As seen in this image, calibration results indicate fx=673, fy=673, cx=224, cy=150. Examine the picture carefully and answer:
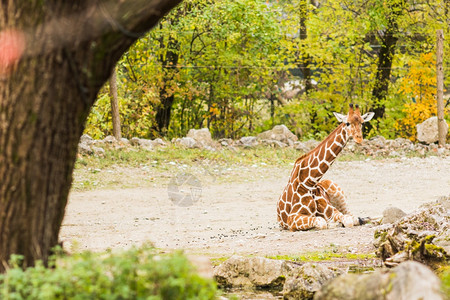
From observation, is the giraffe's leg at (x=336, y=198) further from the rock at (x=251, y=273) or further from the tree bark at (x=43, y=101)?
the tree bark at (x=43, y=101)

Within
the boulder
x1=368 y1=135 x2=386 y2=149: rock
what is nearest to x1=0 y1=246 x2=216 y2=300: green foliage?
the boulder

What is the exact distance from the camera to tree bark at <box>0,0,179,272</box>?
13.4 ft

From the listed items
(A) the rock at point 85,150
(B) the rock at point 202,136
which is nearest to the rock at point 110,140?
(A) the rock at point 85,150

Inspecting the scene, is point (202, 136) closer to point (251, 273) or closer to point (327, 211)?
point (327, 211)

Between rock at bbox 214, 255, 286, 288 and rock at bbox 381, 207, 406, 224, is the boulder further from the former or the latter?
rock at bbox 214, 255, 286, 288

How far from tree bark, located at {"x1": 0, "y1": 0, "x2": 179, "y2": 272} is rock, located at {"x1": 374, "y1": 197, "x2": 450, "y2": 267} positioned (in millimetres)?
3980

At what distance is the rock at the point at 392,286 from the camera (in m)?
3.38

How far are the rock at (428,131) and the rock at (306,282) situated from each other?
14746mm

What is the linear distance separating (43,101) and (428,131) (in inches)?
697

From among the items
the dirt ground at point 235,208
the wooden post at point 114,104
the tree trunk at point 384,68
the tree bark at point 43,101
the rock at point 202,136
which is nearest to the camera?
the tree bark at point 43,101

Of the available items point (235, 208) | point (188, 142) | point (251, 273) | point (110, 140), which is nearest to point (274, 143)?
point (188, 142)

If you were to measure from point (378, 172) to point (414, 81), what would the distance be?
6136mm

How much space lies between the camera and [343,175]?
16.3 metres

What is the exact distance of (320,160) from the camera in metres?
9.83
